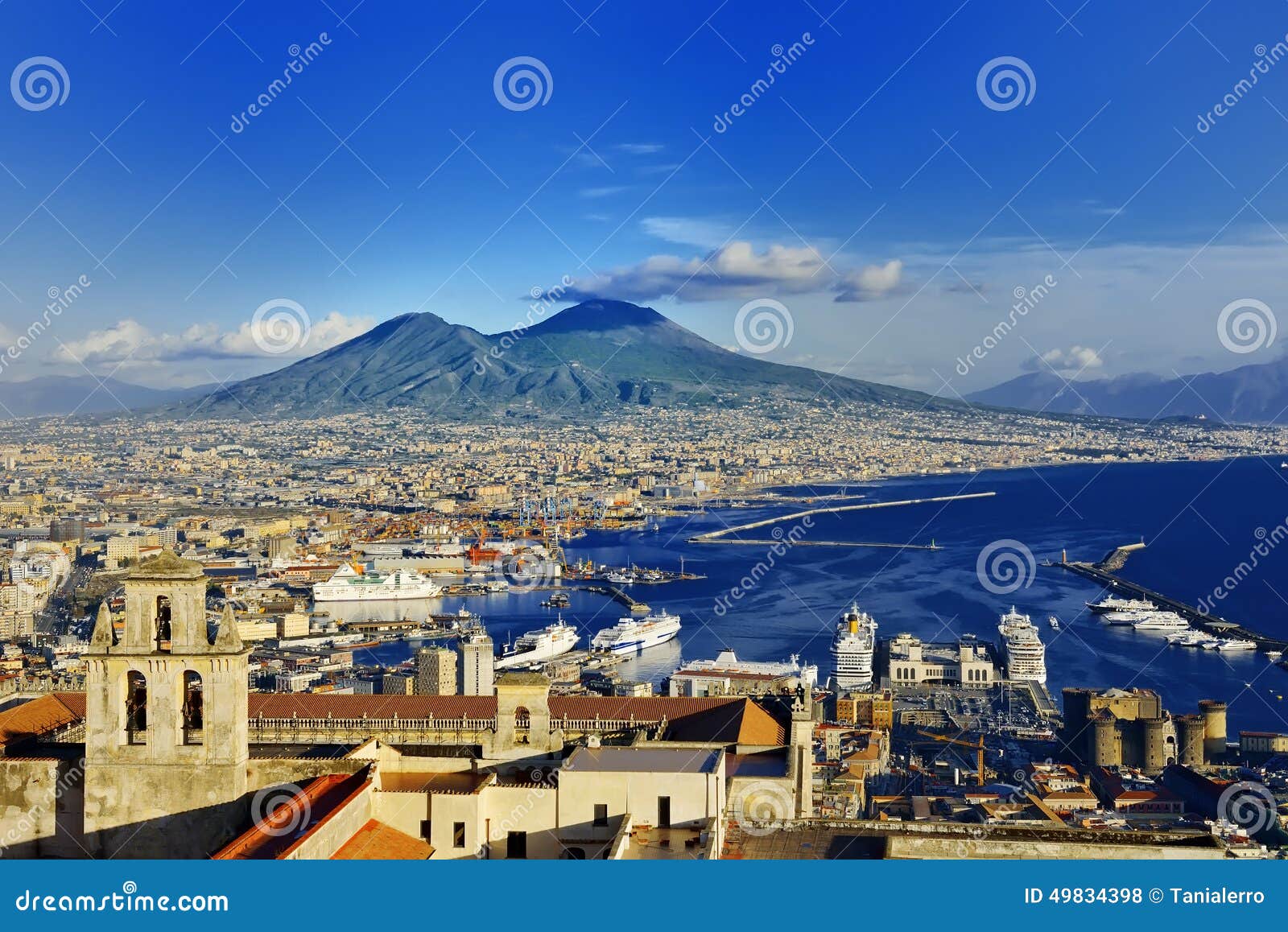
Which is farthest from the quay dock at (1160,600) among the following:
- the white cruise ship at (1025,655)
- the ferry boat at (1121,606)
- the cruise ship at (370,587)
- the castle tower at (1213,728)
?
the cruise ship at (370,587)

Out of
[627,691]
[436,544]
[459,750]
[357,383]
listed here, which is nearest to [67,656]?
[627,691]

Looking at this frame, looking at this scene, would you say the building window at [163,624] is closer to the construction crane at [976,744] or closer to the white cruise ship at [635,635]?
the construction crane at [976,744]

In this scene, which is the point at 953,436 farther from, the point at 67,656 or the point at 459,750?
the point at 459,750

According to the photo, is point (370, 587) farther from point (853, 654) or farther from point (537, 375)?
point (537, 375)

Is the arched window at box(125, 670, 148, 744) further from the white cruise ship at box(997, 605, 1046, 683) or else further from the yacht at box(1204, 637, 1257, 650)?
the yacht at box(1204, 637, 1257, 650)

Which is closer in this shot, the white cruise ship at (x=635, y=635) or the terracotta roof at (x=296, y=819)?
the terracotta roof at (x=296, y=819)

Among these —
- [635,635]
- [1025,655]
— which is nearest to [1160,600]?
[1025,655]
